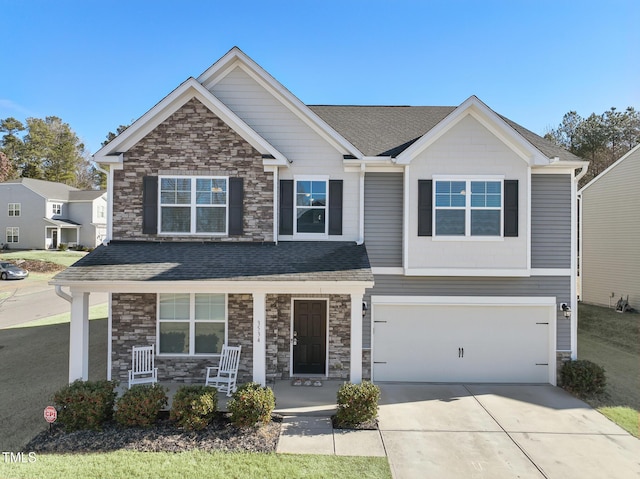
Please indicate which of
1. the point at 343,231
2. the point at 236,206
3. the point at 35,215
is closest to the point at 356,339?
the point at 343,231

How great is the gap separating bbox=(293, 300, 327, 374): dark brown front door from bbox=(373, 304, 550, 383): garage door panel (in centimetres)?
148

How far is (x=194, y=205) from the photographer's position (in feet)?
33.4

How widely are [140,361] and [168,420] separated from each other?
106 inches

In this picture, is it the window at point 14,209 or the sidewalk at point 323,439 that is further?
the window at point 14,209

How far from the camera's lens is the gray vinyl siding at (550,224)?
10.3 meters

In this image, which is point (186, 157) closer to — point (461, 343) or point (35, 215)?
point (461, 343)

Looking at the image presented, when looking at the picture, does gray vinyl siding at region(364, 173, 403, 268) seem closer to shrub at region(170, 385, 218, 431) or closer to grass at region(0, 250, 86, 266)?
shrub at region(170, 385, 218, 431)

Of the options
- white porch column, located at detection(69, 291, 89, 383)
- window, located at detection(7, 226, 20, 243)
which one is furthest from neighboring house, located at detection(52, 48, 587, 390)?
window, located at detection(7, 226, 20, 243)

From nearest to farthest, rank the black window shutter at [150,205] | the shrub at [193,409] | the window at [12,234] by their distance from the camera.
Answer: the shrub at [193,409], the black window shutter at [150,205], the window at [12,234]

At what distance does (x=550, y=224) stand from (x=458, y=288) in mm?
3128

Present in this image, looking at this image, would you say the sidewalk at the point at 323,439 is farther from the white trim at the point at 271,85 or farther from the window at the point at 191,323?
the white trim at the point at 271,85

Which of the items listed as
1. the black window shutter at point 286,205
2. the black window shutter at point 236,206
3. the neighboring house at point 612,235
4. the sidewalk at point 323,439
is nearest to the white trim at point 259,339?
the sidewalk at point 323,439

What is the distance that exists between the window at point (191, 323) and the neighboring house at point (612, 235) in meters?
17.8

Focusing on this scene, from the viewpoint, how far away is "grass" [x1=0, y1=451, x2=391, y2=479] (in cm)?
592
